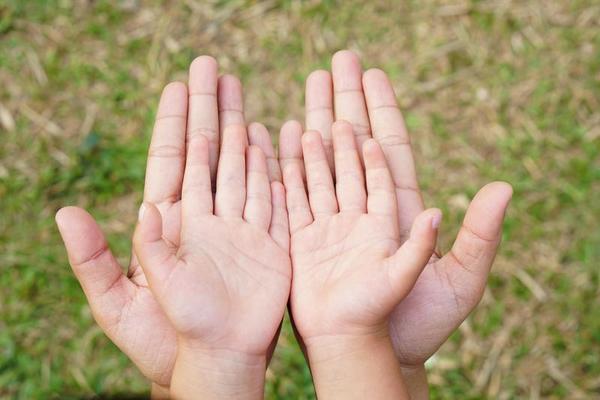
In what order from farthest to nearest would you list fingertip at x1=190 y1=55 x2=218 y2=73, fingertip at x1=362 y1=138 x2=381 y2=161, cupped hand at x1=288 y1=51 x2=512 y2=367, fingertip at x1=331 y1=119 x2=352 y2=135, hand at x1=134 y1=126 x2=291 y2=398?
1. fingertip at x1=190 y1=55 x2=218 y2=73
2. fingertip at x1=331 y1=119 x2=352 y2=135
3. fingertip at x1=362 y1=138 x2=381 y2=161
4. cupped hand at x1=288 y1=51 x2=512 y2=367
5. hand at x1=134 y1=126 x2=291 y2=398

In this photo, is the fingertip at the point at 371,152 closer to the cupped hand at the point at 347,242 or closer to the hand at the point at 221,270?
the cupped hand at the point at 347,242

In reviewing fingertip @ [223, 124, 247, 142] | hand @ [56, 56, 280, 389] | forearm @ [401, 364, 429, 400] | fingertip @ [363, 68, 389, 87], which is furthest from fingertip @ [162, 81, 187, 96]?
forearm @ [401, 364, 429, 400]

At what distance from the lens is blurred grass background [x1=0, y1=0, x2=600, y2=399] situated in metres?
2.93

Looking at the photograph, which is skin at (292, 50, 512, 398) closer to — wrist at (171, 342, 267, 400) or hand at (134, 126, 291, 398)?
hand at (134, 126, 291, 398)

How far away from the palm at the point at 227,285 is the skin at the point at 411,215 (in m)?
0.40

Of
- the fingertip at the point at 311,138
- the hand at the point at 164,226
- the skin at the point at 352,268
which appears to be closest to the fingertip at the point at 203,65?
the hand at the point at 164,226

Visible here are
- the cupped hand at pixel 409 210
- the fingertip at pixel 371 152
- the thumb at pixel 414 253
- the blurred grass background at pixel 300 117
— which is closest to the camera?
the thumb at pixel 414 253

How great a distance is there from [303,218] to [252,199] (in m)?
0.18

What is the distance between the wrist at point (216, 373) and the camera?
175 centimetres

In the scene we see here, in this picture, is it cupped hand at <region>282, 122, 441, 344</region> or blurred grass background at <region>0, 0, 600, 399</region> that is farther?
blurred grass background at <region>0, 0, 600, 399</region>

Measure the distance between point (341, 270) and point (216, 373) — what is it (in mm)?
461

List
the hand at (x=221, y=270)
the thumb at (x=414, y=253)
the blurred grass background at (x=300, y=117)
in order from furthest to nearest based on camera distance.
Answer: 1. the blurred grass background at (x=300, y=117)
2. the hand at (x=221, y=270)
3. the thumb at (x=414, y=253)

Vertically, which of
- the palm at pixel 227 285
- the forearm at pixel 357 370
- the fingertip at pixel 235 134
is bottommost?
the forearm at pixel 357 370

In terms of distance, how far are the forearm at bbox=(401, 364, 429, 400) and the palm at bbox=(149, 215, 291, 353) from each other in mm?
517
